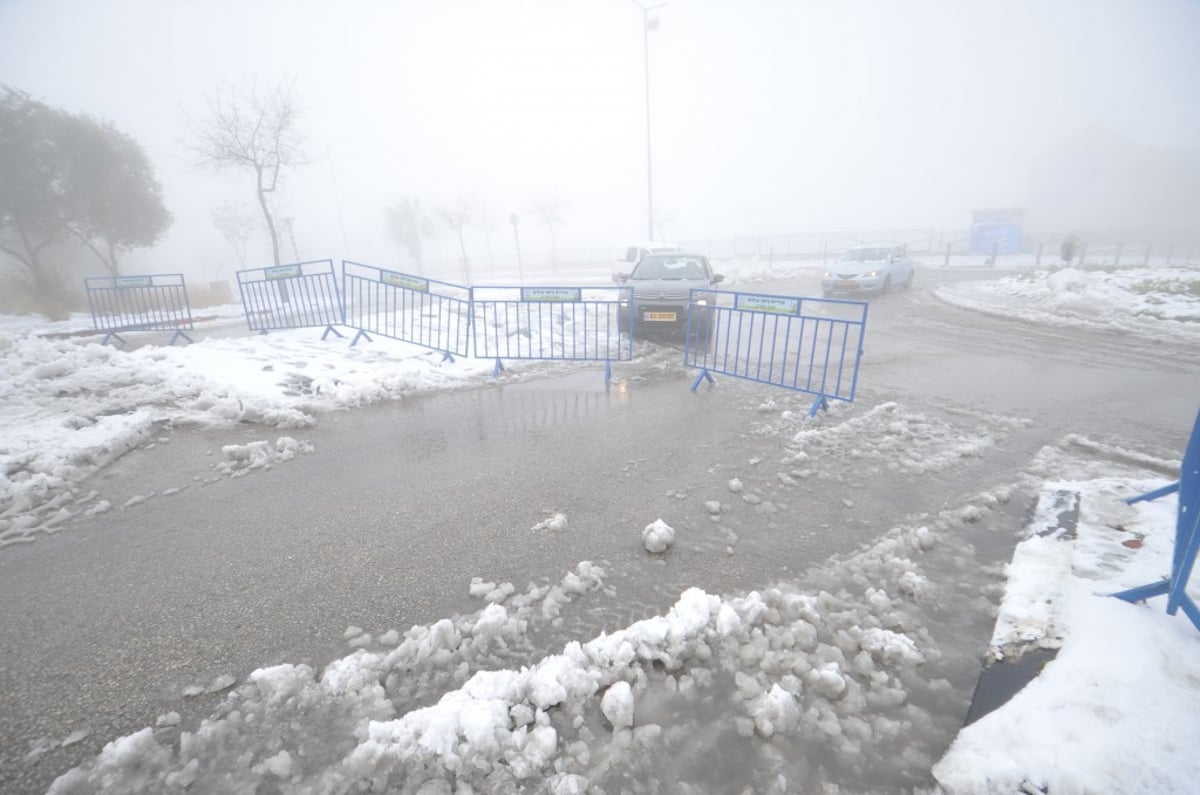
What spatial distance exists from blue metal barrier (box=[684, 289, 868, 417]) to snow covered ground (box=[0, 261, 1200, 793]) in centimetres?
231

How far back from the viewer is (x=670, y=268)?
11.0 metres

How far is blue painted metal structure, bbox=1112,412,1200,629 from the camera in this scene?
2453 millimetres

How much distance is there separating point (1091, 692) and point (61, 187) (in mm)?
31376

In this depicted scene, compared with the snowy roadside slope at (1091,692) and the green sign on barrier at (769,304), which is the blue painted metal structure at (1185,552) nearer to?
the snowy roadside slope at (1091,692)

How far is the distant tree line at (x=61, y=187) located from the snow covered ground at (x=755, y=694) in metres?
22.5

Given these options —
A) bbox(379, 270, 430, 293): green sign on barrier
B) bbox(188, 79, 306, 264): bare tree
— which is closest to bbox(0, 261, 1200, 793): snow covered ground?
bbox(379, 270, 430, 293): green sign on barrier

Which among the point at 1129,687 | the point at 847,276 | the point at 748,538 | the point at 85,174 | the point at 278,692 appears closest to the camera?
the point at 1129,687

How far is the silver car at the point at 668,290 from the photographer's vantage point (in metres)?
9.66

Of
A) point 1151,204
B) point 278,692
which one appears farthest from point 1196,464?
point 1151,204

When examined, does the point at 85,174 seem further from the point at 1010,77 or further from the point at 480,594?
the point at 1010,77

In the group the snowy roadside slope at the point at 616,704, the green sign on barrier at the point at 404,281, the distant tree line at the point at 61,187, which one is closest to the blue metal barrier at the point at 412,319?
the green sign on barrier at the point at 404,281

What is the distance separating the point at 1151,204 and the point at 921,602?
305 feet

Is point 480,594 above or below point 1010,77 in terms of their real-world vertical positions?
below

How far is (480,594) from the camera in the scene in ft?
10.1
